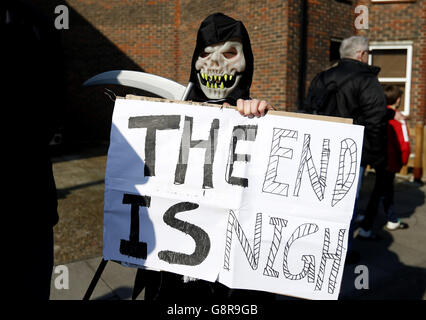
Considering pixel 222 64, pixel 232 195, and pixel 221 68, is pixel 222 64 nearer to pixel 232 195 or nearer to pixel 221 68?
pixel 221 68

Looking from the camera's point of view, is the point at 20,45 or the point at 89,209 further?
the point at 89,209

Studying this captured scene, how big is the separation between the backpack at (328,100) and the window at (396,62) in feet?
23.0

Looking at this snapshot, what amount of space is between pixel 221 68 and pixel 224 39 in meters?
0.18

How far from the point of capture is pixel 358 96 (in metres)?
3.41

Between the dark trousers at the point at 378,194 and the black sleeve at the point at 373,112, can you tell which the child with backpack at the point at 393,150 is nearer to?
the dark trousers at the point at 378,194

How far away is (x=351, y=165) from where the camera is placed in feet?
5.35

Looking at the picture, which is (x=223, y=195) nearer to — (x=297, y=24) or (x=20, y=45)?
(x=20, y=45)

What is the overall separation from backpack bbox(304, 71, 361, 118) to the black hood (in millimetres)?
1595

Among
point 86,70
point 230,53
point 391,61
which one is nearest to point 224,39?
point 230,53

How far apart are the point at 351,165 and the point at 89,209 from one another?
→ 187 inches

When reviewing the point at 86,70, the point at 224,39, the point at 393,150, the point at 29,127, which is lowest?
the point at 393,150

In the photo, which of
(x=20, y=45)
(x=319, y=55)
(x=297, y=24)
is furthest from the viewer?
(x=319, y=55)

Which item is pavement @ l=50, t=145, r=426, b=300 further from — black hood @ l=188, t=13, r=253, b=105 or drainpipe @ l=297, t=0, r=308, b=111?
drainpipe @ l=297, t=0, r=308, b=111
